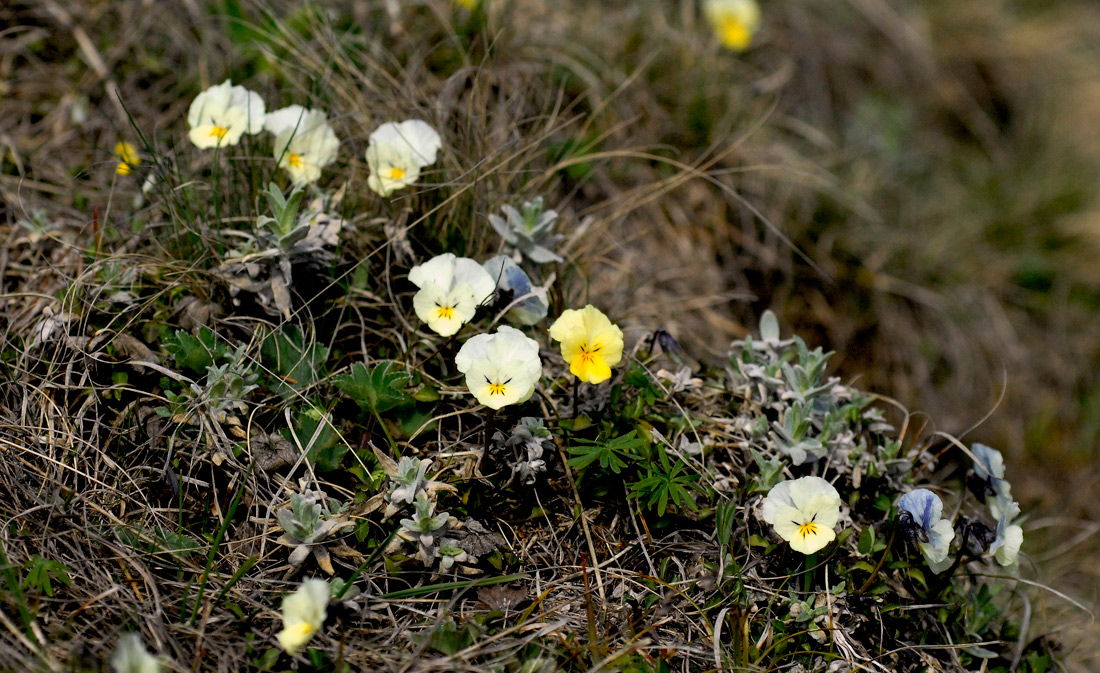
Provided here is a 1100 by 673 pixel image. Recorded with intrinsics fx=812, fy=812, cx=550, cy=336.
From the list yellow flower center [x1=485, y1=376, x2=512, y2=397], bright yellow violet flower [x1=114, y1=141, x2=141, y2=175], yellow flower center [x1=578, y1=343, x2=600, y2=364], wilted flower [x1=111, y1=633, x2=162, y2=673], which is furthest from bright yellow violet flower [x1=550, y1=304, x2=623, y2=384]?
bright yellow violet flower [x1=114, y1=141, x2=141, y2=175]

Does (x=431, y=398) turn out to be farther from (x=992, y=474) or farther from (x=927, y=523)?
(x=992, y=474)

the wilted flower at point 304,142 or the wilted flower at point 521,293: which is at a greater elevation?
the wilted flower at point 304,142

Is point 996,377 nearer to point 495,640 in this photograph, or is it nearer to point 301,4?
point 495,640

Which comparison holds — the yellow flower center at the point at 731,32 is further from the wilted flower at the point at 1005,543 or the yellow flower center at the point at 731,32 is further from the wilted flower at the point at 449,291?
the wilted flower at the point at 1005,543

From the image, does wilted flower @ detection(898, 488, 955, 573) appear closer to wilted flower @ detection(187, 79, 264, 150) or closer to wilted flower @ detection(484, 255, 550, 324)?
wilted flower @ detection(484, 255, 550, 324)

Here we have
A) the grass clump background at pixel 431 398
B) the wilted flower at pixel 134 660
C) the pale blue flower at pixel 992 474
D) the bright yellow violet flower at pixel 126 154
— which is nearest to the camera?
the wilted flower at pixel 134 660

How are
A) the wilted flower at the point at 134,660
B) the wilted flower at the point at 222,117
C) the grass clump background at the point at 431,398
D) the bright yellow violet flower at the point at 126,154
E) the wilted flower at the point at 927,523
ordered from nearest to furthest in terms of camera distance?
the wilted flower at the point at 134,660 → the grass clump background at the point at 431,398 → the wilted flower at the point at 927,523 → the wilted flower at the point at 222,117 → the bright yellow violet flower at the point at 126,154

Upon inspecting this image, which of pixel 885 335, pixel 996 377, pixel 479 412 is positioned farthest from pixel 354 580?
pixel 996 377

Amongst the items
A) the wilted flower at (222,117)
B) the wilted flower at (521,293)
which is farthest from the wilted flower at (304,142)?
the wilted flower at (521,293)
